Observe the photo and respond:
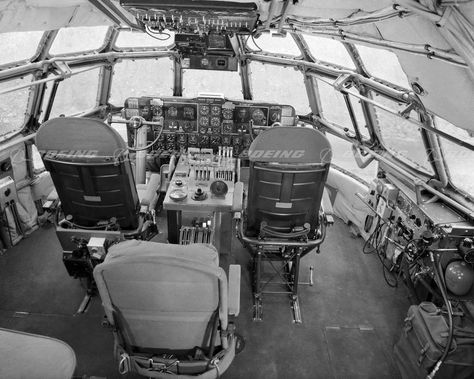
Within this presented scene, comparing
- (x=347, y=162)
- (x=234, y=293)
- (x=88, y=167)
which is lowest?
(x=347, y=162)

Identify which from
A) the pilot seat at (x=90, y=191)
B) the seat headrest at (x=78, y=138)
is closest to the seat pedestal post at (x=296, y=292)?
the pilot seat at (x=90, y=191)

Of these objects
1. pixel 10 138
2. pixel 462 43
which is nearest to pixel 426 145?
pixel 462 43

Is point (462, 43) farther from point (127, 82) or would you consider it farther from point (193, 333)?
point (127, 82)

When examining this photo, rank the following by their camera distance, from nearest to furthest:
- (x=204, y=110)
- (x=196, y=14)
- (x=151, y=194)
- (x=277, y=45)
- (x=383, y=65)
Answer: (x=196, y=14) < (x=151, y=194) < (x=383, y=65) < (x=204, y=110) < (x=277, y=45)

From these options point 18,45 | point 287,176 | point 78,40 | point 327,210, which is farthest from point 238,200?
point 78,40

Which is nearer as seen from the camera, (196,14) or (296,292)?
(196,14)

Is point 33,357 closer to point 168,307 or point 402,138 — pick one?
point 168,307

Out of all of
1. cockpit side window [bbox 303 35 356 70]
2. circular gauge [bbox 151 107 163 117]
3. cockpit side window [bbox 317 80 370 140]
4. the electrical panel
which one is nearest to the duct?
the electrical panel
